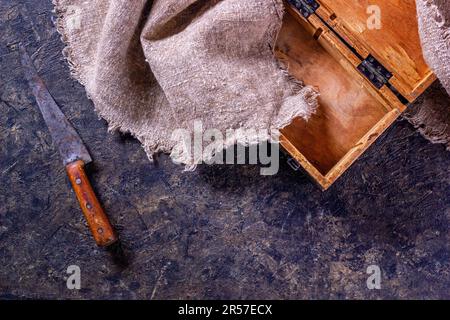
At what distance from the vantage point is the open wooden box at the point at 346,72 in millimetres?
1041

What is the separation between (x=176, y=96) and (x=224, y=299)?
0.52 m

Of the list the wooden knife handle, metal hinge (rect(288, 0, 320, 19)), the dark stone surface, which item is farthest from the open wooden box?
the wooden knife handle

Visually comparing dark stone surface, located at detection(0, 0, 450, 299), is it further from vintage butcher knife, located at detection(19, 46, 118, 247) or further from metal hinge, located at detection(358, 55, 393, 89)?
metal hinge, located at detection(358, 55, 393, 89)

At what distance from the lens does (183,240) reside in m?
1.23

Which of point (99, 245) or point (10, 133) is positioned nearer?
point (99, 245)

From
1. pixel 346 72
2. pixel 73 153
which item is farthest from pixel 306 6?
pixel 73 153

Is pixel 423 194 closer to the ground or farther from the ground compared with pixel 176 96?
farther from the ground

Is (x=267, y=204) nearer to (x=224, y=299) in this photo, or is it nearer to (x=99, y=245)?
(x=224, y=299)

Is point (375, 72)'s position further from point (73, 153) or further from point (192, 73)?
point (73, 153)

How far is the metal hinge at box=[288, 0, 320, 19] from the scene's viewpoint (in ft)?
3.51

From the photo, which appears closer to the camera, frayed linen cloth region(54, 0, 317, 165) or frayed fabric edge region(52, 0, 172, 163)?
frayed linen cloth region(54, 0, 317, 165)

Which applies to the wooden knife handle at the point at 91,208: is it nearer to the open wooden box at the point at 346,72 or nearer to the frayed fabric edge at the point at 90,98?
the frayed fabric edge at the point at 90,98

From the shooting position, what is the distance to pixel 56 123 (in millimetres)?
1251
